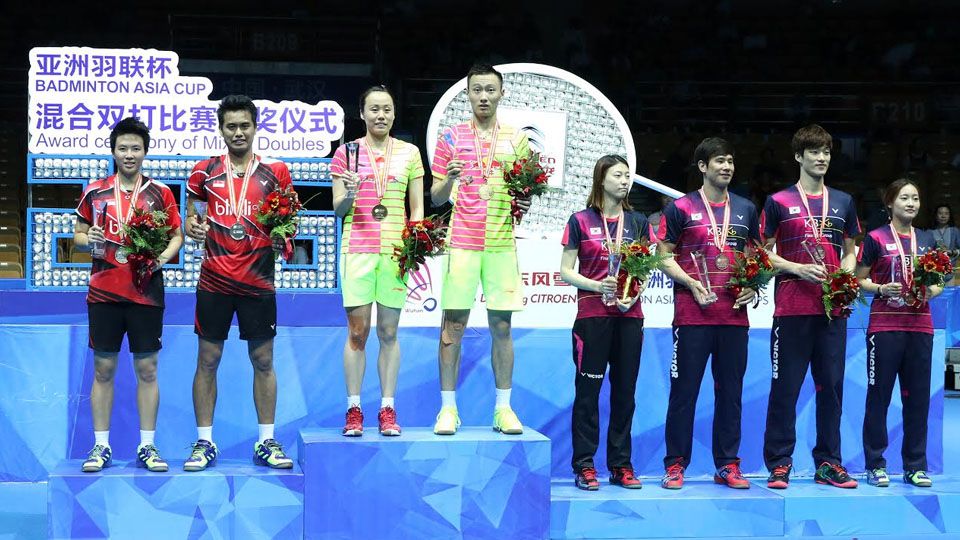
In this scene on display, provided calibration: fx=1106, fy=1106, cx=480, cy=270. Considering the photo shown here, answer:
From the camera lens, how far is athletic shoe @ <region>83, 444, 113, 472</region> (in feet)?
15.8

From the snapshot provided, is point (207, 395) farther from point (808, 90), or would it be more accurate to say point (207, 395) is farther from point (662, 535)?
point (808, 90)

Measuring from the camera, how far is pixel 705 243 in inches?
212

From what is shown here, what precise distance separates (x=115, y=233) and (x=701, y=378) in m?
2.84

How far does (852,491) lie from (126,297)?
3.55 meters

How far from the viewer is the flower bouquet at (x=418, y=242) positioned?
16.2 ft

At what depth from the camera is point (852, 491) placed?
17.7 ft

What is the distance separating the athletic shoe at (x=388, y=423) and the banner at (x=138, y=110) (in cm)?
296

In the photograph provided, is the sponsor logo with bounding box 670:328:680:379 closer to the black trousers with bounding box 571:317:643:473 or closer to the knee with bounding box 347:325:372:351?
the black trousers with bounding box 571:317:643:473

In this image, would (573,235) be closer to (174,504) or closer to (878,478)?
(878,478)

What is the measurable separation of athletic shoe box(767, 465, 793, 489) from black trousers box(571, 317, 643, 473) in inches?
27.8

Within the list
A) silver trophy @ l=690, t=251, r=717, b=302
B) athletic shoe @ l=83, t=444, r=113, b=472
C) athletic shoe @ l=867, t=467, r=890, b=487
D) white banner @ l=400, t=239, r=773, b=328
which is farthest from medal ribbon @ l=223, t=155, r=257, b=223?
athletic shoe @ l=867, t=467, r=890, b=487

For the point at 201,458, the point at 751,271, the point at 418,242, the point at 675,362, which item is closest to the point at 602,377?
the point at 675,362

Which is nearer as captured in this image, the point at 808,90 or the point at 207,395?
the point at 207,395

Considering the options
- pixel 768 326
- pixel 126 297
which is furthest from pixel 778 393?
pixel 126 297
